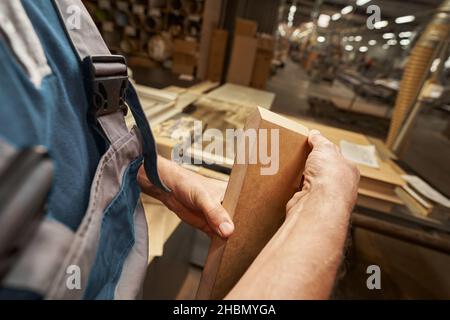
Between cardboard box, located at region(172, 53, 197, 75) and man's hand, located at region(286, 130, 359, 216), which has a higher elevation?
man's hand, located at region(286, 130, 359, 216)

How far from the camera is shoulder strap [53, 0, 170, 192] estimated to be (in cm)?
43

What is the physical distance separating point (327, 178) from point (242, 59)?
3686 mm

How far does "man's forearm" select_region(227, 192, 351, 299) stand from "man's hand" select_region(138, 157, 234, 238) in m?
0.23

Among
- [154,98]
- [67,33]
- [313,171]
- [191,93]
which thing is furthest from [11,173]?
[191,93]

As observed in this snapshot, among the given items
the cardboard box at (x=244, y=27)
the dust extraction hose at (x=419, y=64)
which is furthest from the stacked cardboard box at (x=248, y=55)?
the dust extraction hose at (x=419, y=64)

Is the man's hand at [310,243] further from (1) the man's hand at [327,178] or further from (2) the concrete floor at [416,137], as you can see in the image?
(2) the concrete floor at [416,137]

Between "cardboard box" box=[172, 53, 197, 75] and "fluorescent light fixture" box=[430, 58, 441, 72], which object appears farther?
"cardboard box" box=[172, 53, 197, 75]

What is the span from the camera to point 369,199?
145 cm

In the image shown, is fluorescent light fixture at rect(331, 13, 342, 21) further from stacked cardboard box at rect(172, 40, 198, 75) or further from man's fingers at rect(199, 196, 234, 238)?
man's fingers at rect(199, 196, 234, 238)

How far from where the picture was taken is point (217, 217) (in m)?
0.58

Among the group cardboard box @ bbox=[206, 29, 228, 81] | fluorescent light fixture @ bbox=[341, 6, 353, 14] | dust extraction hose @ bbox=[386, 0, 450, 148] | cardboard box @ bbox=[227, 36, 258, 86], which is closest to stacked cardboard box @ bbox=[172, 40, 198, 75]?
cardboard box @ bbox=[206, 29, 228, 81]

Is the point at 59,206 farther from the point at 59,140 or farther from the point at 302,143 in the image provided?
the point at 302,143

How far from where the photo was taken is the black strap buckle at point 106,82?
434mm

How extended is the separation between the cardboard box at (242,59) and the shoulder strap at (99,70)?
11.7 feet
